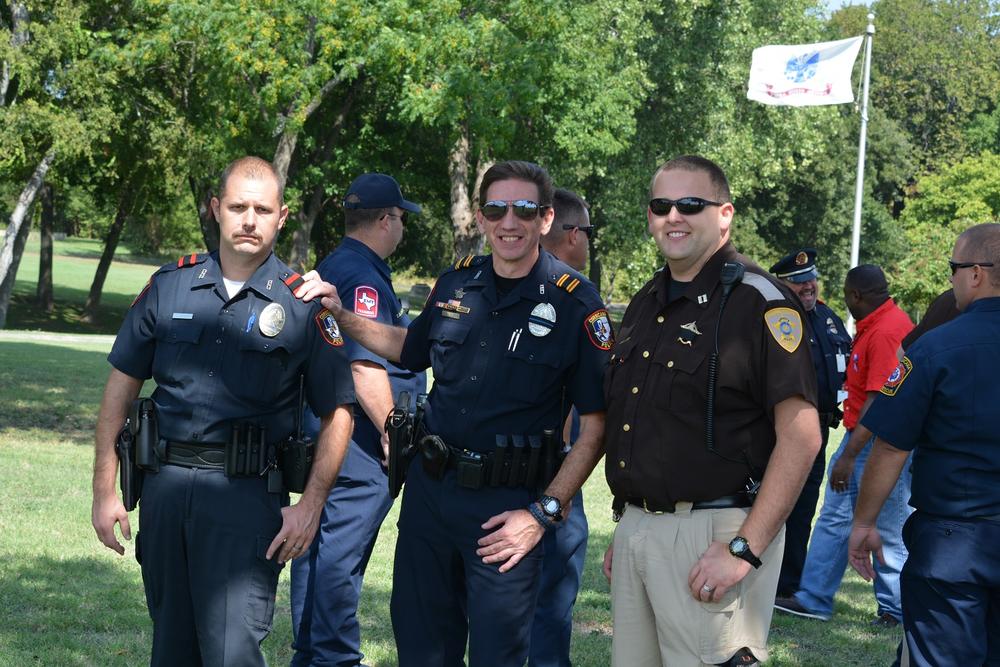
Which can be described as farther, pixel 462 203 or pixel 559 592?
pixel 462 203

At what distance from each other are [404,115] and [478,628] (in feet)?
74.8

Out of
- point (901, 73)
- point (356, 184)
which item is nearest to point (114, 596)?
point (356, 184)

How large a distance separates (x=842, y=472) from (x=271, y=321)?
418cm

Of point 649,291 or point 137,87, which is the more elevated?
point 137,87

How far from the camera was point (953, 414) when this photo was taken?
401cm

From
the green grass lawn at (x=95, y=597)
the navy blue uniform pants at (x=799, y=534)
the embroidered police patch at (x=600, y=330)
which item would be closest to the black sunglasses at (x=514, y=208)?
the embroidered police patch at (x=600, y=330)

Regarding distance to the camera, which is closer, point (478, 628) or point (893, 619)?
point (478, 628)

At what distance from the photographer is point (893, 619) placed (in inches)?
281

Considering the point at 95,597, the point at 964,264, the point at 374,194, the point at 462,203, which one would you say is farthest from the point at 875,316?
the point at 462,203

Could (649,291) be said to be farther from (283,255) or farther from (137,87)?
(283,255)

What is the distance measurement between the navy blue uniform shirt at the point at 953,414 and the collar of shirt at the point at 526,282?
132cm

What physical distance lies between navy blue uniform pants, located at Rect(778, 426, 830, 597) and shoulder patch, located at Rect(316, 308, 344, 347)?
14.3 feet

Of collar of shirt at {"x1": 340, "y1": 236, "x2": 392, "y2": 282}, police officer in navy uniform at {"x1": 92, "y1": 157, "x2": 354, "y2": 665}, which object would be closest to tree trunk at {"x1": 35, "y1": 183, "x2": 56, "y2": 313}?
collar of shirt at {"x1": 340, "y1": 236, "x2": 392, "y2": 282}

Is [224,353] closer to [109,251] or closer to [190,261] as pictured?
[190,261]
